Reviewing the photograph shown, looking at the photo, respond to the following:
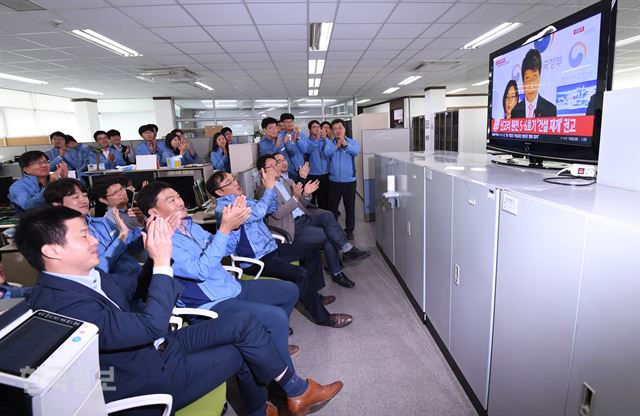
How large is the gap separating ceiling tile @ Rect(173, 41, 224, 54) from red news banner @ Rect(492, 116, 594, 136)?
484 cm

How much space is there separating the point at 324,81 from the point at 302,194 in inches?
263

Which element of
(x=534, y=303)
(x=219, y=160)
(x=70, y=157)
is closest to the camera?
(x=534, y=303)

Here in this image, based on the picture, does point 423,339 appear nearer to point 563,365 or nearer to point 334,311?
point 334,311

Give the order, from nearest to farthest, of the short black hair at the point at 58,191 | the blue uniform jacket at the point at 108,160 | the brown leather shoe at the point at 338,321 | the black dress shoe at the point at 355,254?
the short black hair at the point at 58,191
the brown leather shoe at the point at 338,321
the black dress shoe at the point at 355,254
the blue uniform jacket at the point at 108,160

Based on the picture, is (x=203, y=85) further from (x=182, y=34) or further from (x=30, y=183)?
(x=30, y=183)

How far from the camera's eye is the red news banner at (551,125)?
1.46 metres

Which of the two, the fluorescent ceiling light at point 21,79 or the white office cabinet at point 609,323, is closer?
the white office cabinet at point 609,323

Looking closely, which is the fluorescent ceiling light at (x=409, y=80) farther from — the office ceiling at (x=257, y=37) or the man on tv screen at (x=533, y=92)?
the man on tv screen at (x=533, y=92)

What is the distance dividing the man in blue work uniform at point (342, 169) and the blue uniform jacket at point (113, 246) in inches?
109

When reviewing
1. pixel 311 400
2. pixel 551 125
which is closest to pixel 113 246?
pixel 311 400

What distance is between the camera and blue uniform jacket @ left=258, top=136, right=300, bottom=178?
4382mm

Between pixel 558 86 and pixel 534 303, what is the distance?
1.07 meters

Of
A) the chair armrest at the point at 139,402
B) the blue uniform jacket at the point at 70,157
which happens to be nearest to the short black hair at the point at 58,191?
the chair armrest at the point at 139,402

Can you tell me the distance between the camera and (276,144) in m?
4.64
